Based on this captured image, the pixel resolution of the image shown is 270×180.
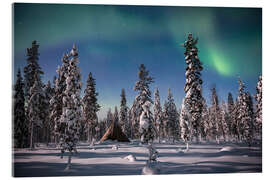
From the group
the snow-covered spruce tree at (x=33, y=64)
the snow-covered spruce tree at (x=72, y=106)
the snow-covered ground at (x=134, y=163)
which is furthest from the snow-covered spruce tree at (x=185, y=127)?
the snow-covered spruce tree at (x=33, y=64)

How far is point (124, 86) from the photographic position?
1595cm

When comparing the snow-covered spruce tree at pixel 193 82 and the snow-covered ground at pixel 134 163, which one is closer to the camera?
the snow-covered ground at pixel 134 163

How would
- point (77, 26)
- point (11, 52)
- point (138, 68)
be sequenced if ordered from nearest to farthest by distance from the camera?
1. point (11, 52)
2. point (77, 26)
3. point (138, 68)

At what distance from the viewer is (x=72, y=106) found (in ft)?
45.5

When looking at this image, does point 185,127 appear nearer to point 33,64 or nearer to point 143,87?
point 143,87

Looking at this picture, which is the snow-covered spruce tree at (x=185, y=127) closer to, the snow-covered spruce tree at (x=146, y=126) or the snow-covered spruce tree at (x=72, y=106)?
the snow-covered spruce tree at (x=146, y=126)

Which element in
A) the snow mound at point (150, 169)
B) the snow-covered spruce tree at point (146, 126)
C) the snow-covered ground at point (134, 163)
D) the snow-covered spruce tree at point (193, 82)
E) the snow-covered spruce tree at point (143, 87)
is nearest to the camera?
the snow-covered ground at point (134, 163)

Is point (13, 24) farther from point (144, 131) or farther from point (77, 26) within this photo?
point (144, 131)

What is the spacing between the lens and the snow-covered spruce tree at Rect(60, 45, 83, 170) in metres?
13.6

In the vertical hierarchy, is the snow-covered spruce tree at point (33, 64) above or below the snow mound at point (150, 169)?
above

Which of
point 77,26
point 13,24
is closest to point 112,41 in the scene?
point 77,26

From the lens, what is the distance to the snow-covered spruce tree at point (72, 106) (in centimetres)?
1363

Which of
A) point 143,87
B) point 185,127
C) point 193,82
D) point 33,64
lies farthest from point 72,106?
point 185,127
